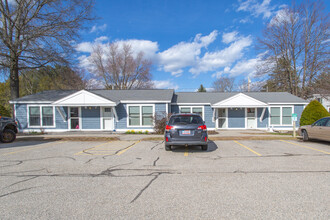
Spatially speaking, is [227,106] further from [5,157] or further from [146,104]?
[5,157]

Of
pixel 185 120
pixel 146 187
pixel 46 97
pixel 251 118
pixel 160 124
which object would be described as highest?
pixel 46 97

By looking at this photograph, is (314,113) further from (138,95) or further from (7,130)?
(7,130)

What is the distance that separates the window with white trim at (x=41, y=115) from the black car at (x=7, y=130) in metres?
Result: 6.00

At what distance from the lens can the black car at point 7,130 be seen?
11289 millimetres

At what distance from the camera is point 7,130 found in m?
11.6

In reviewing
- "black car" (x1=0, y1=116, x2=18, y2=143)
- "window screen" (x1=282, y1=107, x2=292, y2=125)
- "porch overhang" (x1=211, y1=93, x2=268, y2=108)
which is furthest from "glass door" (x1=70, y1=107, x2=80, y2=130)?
"window screen" (x1=282, y1=107, x2=292, y2=125)

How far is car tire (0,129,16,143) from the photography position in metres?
11.4

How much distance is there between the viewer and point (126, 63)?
133ft

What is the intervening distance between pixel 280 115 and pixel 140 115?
13.3 m

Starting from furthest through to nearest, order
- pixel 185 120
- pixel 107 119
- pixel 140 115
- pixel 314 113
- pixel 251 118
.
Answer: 1. pixel 251 118
2. pixel 107 119
3. pixel 140 115
4. pixel 314 113
5. pixel 185 120

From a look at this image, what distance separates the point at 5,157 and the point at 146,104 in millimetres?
10901

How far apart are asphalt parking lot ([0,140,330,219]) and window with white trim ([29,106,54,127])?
11706 mm

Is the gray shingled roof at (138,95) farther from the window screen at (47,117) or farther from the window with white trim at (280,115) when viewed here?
the window with white trim at (280,115)

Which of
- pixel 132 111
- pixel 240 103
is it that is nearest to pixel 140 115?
pixel 132 111
